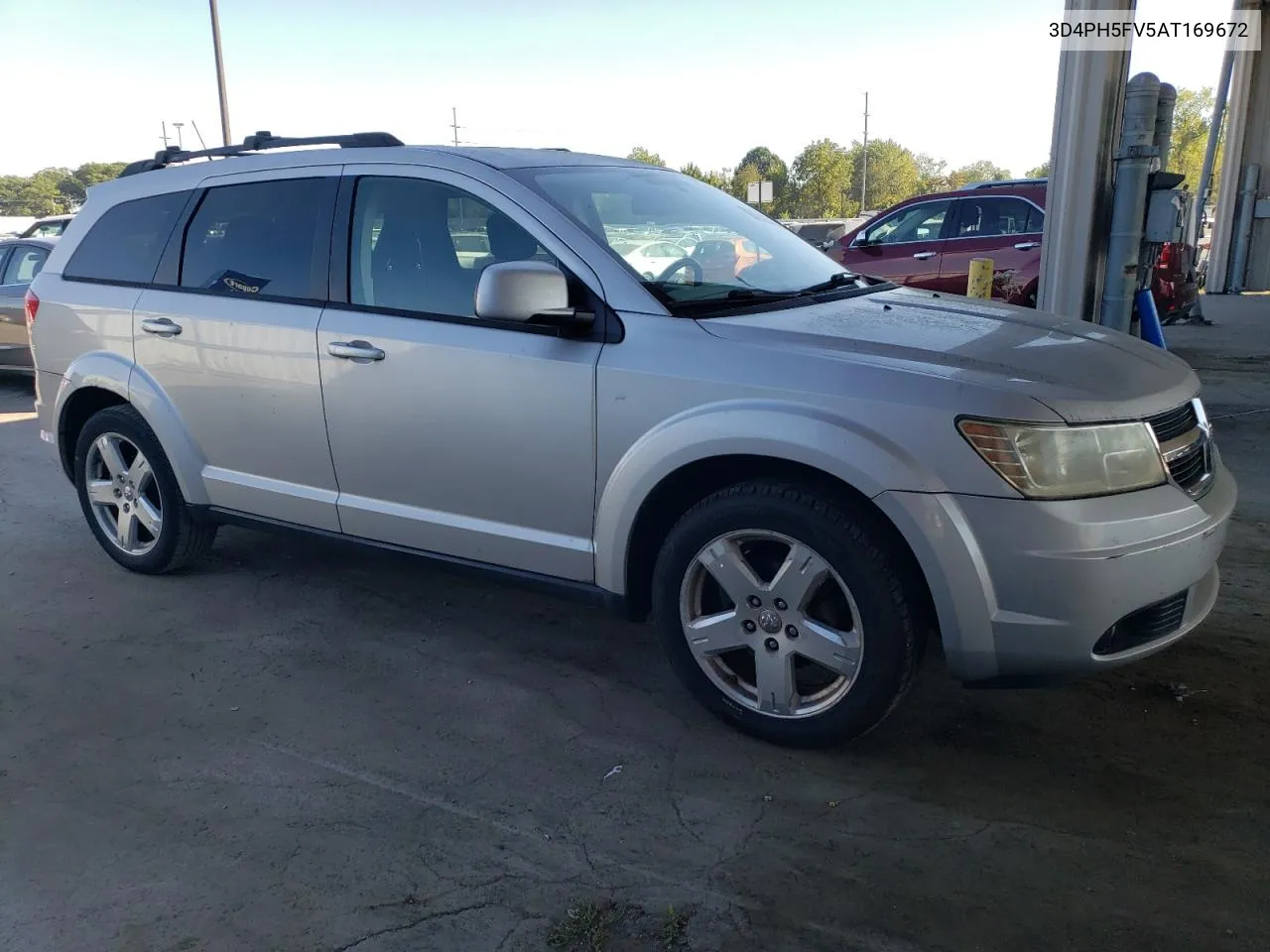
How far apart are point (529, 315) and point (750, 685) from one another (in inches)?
53.7

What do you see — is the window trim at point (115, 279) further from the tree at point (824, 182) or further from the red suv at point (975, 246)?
the tree at point (824, 182)

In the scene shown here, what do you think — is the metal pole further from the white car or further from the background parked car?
the white car

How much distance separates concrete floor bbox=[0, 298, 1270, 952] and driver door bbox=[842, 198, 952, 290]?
6.99 metres

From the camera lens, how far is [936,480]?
2.65m

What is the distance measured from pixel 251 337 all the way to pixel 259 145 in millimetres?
1104

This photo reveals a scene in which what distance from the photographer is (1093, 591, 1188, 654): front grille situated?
2.70 metres

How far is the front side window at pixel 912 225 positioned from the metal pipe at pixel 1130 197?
332 cm

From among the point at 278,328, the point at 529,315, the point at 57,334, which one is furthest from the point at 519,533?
the point at 57,334

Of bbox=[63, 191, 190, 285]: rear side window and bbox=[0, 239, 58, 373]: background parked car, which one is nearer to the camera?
bbox=[63, 191, 190, 285]: rear side window

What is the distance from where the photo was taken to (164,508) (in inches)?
178

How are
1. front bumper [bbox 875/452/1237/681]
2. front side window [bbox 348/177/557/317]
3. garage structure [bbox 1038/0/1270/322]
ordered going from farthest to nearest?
1. garage structure [bbox 1038/0/1270/322]
2. front side window [bbox 348/177/557/317]
3. front bumper [bbox 875/452/1237/681]

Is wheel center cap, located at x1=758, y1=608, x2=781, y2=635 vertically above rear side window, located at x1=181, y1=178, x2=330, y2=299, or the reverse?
rear side window, located at x1=181, y1=178, x2=330, y2=299

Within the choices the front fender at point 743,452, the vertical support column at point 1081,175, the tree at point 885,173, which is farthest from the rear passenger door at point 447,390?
the tree at point 885,173

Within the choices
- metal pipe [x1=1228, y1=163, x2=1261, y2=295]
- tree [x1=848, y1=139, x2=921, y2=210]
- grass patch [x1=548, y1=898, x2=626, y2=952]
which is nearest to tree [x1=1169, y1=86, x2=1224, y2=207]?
tree [x1=848, y1=139, x2=921, y2=210]
